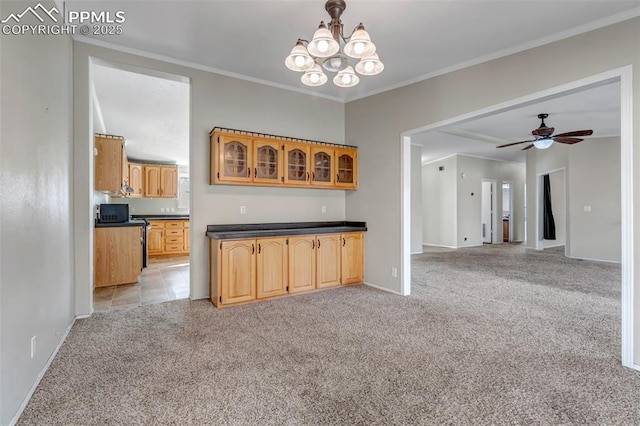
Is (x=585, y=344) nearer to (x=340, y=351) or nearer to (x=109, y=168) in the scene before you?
(x=340, y=351)

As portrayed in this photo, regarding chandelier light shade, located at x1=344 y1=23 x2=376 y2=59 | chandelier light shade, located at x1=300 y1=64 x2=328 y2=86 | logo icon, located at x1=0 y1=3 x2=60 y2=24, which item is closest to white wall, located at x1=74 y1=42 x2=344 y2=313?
logo icon, located at x1=0 y1=3 x2=60 y2=24

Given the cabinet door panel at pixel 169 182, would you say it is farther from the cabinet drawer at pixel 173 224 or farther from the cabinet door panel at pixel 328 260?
the cabinet door panel at pixel 328 260

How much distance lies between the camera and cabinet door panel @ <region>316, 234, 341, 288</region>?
166 inches

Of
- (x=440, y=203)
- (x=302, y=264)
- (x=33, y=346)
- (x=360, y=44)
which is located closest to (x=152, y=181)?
(x=302, y=264)

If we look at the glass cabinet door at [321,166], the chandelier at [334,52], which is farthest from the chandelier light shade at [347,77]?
the glass cabinet door at [321,166]

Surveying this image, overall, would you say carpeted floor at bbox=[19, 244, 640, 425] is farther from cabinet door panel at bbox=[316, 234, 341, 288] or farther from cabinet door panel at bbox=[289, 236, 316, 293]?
cabinet door panel at bbox=[316, 234, 341, 288]

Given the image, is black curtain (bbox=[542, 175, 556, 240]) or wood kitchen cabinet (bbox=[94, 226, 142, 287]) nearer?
wood kitchen cabinet (bbox=[94, 226, 142, 287])

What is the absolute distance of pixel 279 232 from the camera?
3.90 metres

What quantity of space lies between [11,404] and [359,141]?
14.3 ft

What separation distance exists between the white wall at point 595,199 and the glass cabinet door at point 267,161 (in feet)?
23.3

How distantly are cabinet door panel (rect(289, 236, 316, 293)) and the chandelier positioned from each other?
6.83 ft

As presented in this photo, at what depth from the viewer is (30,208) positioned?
6.30 ft

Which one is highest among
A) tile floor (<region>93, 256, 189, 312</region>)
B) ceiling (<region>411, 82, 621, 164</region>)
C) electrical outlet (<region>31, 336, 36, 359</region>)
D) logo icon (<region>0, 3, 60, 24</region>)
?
ceiling (<region>411, 82, 621, 164</region>)

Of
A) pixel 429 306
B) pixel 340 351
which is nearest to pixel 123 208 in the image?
pixel 340 351
